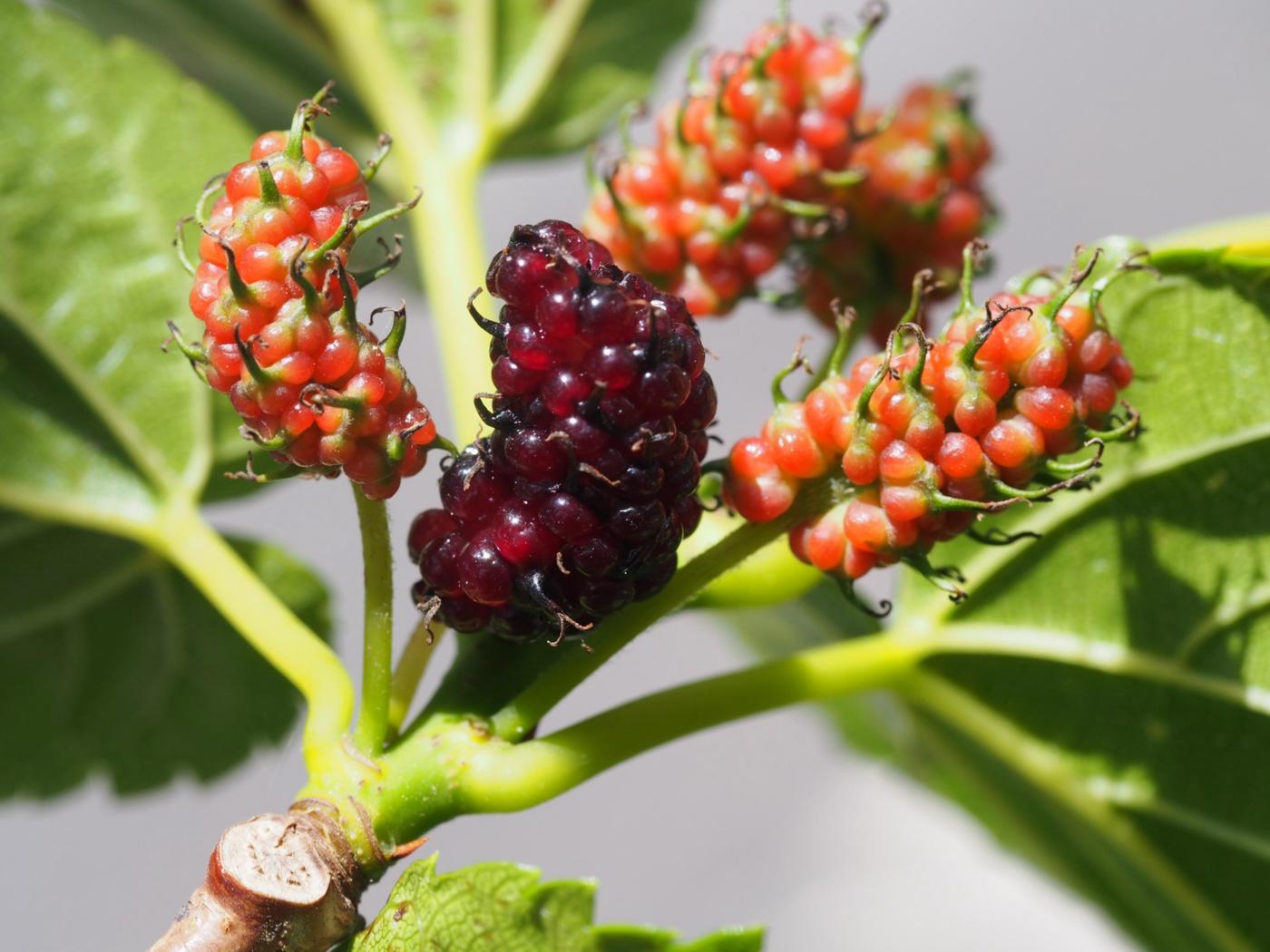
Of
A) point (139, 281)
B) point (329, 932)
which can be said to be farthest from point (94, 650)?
point (329, 932)

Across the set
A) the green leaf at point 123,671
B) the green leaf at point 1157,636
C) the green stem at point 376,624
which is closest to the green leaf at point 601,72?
the green leaf at point 123,671

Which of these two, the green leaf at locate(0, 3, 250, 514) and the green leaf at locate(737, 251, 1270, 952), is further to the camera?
the green leaf at locate(0, 3, 250, 514)

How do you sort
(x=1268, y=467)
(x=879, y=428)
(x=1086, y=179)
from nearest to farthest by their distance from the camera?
(x=879, y=428)
(x=1268, y=467)
(x=1086, y=179)

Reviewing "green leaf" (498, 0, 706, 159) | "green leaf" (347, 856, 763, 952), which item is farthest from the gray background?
"green leaf" (347, 856, 763, 952)

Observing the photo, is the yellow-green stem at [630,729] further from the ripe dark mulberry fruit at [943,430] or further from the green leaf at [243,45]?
the green leaf at [243,45]

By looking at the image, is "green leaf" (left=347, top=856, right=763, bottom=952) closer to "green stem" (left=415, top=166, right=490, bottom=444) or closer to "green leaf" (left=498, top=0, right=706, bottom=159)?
"green stem" (left=415, top=166, right=490, bottom=444)

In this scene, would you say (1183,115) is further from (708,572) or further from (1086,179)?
(708,572)

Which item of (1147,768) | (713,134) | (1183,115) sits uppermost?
(713,134)
